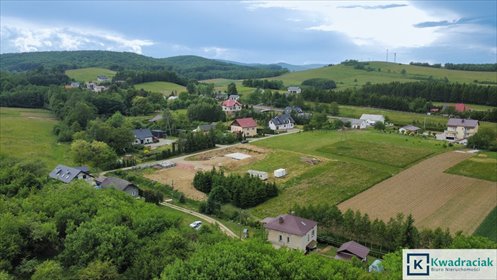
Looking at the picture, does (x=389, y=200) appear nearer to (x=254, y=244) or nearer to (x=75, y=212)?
(x=254, y=244)

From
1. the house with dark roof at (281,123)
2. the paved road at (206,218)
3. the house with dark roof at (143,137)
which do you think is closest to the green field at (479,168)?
the paved road at (206,218)

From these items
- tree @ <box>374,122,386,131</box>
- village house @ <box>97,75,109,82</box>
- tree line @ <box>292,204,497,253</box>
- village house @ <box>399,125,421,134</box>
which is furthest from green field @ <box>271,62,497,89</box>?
tree line @ <box>292,204,497,253</box>

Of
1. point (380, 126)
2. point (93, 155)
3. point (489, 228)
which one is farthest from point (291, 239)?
point (380, 126)

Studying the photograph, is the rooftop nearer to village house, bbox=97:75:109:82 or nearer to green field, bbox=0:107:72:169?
green field, bbox=0:107:72:169

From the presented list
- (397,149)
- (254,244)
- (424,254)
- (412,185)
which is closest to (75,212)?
(254,244)

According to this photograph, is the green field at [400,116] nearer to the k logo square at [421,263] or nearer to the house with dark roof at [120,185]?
the house with dark roof at [120,185]
